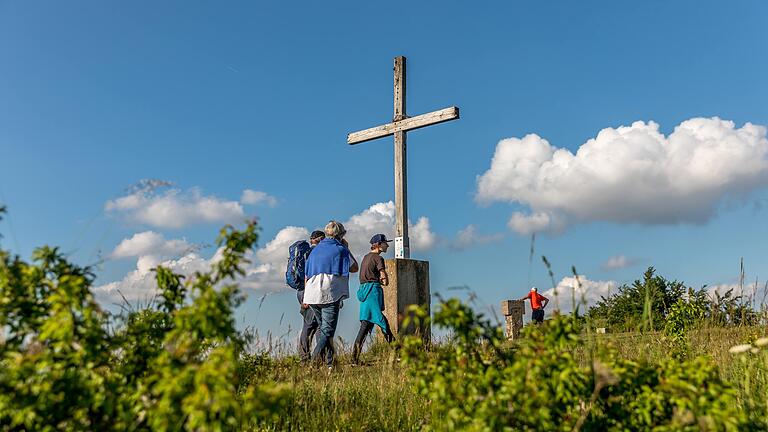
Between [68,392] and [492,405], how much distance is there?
1856mm

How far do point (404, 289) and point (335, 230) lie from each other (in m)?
3.06

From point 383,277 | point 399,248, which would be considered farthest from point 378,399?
point 399,248

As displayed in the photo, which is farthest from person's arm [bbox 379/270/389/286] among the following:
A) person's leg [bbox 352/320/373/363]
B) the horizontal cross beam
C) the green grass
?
the horizontal cross beam

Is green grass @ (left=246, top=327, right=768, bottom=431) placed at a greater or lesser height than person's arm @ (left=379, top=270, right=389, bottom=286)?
lesser

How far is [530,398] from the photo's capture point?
A: 114 inches

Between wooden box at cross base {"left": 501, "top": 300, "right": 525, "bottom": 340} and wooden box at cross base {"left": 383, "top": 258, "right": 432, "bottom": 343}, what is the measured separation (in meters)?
4.18

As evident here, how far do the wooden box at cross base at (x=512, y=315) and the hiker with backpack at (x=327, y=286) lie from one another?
7.72 meters

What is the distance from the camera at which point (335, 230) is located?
30.1ft

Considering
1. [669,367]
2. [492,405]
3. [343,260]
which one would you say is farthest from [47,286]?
[343,260]

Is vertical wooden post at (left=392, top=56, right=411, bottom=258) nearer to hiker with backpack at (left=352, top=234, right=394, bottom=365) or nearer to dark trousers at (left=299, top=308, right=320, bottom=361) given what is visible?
hiker with backpack at (left=352, top=234, right=394, bottom=365)

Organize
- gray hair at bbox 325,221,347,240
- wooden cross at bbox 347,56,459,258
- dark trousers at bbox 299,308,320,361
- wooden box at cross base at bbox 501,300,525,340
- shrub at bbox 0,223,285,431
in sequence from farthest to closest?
wooden box at cross base at bbox 501,300,525,340 < wooden cross at bbox 347,56,459,258 < dark trousers at bbox 299,308,320,361 < gray hair at bbox 325,221,347,240 < shrub at bbox 0,223,285,431

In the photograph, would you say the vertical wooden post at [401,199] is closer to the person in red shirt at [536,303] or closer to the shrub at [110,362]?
the person in red shirt at [536,303]

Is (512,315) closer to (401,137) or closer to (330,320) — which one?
(401,137)

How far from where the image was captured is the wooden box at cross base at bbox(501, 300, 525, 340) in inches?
626
